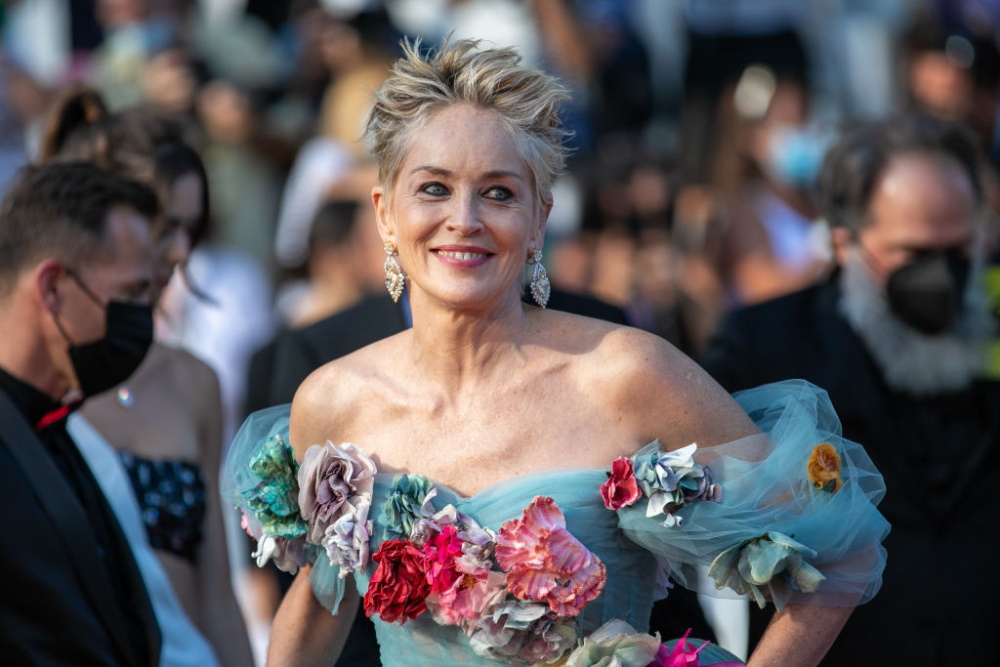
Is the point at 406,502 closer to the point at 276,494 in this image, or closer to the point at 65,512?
the point at 276,494

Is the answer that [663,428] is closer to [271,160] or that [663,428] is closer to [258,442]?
[258,442]

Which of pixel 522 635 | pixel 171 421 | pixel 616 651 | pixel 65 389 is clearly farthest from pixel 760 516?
pixel 171 421

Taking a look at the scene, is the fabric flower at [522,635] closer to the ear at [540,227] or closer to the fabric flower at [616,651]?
the fabric flower at [616,651]

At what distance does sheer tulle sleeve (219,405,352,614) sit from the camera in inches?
134

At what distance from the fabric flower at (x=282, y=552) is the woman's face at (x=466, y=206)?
73 cm

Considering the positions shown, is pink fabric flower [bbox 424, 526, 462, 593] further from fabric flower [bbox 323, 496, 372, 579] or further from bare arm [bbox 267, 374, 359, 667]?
bare arm [bbox 267, 374, 359, 667]

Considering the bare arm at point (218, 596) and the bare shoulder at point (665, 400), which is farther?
the bare arm at point (218, 596)

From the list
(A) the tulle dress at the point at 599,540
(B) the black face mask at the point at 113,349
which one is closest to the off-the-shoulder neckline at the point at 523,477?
(A) the tulle dress at the point at 599,540

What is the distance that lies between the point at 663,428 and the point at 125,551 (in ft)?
5.49

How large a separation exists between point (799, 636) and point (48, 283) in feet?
7.41

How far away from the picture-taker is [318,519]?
10.8ft

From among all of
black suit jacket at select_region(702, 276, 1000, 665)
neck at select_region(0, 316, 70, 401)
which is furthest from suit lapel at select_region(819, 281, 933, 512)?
neck at select_region(0, 316, 70, 401)

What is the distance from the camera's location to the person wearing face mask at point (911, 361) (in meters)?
4.34

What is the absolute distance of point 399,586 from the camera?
3.14 meters
